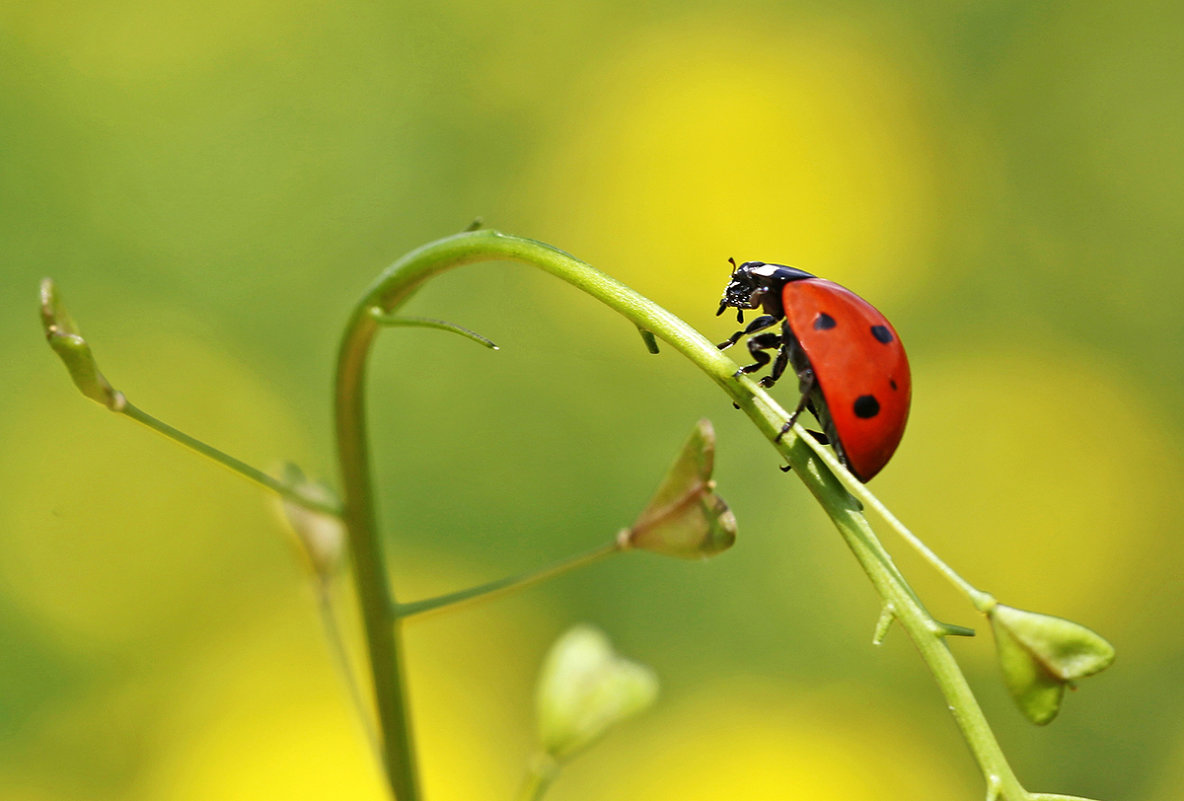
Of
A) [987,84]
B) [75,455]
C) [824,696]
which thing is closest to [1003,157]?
[987,84]

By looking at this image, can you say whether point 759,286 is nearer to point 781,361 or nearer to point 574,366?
point 781,361

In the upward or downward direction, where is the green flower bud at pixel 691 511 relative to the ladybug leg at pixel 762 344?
downward

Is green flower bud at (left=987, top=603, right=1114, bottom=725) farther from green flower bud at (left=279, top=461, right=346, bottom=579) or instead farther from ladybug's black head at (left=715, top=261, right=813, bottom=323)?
green flower bud at (left=279, top=461, right=346, bottom=579)

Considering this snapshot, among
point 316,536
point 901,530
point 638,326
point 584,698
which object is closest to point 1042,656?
point 901,530

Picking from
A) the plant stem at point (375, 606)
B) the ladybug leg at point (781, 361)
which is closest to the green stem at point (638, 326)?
the plant stem at point (375, 606)

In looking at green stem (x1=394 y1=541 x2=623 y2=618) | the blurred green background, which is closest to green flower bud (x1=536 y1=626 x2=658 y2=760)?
green stem (x1=394 y1=541 x2=623 y2=618)

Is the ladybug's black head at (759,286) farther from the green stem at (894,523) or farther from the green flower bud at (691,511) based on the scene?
the green stem at (894,523)

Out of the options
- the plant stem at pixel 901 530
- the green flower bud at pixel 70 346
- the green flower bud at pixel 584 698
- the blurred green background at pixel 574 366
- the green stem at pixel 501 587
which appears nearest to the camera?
the plant stem at pixel 901 530
